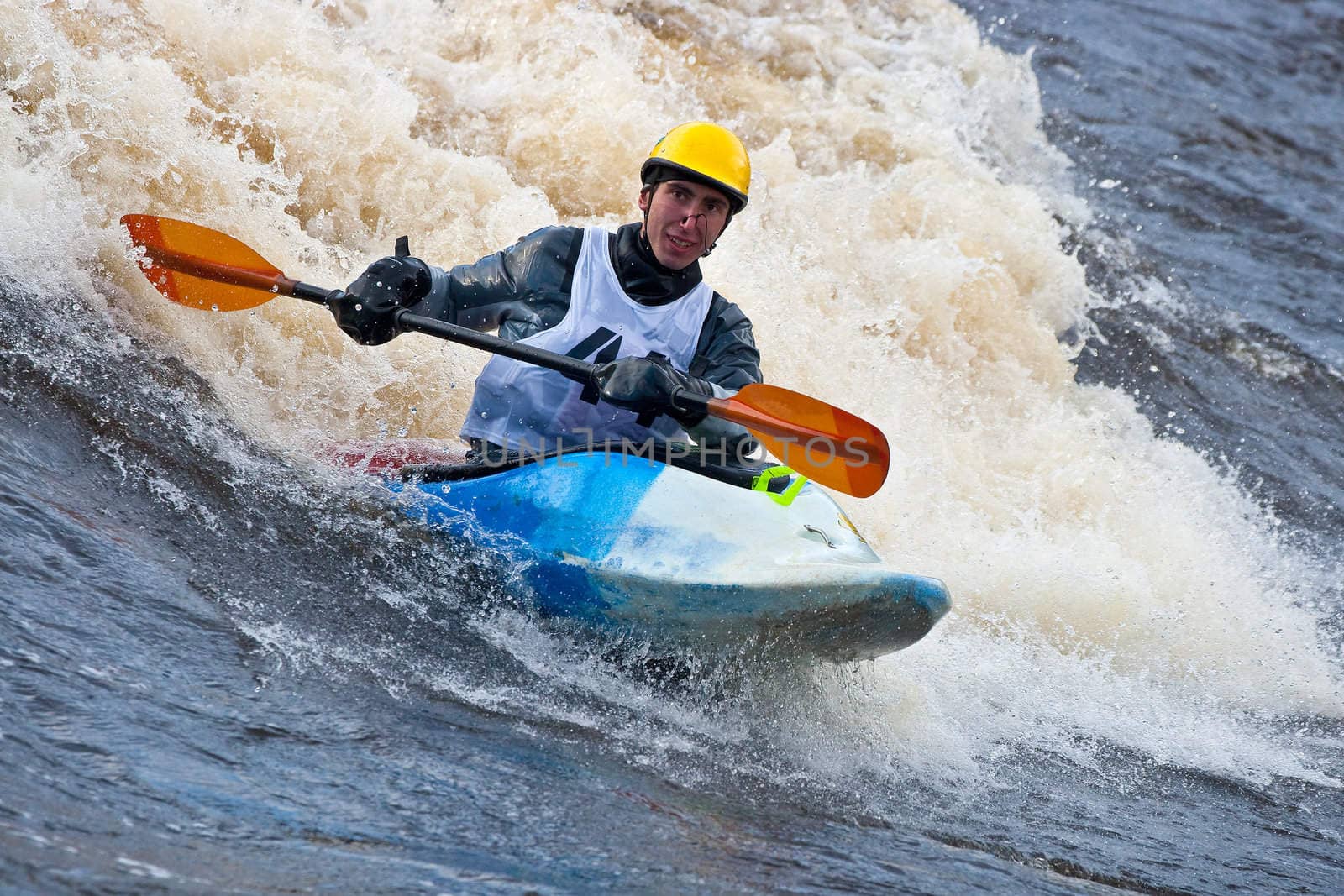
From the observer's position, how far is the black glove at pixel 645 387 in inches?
132

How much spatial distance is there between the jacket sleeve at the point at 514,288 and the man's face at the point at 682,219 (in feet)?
0.82

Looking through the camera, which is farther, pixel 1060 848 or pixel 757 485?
pixel 757 485

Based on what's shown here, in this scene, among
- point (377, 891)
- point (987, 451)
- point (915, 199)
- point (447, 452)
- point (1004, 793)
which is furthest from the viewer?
point (915, 199)

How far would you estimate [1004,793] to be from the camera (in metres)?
3.28

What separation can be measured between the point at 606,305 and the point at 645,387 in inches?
19.8

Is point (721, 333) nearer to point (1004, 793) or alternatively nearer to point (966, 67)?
point (1004, 793)

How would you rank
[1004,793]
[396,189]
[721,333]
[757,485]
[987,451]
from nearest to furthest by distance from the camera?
[1004,793]
[757,485]
[721,333]
[396,189]
[987,451]

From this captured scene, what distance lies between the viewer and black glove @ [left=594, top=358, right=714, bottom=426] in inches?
132

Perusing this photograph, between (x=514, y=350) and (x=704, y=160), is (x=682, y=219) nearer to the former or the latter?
(x=704, y=160)

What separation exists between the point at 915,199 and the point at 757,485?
189 inches

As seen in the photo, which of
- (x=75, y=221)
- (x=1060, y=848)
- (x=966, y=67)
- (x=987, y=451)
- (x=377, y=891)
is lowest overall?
(x=377, y=891)

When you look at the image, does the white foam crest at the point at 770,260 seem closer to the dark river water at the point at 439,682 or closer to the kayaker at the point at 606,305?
the dark river water at the point at 439,682

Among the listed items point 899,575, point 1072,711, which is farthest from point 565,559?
point 1072,711

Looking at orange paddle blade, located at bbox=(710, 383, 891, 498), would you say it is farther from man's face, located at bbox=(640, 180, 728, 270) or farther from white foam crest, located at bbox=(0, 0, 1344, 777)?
white foam crest, located at bbox=(0, 0, 1344, 777)
